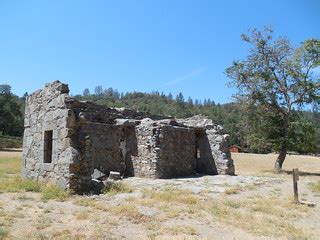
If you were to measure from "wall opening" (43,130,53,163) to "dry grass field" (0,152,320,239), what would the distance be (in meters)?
1.28

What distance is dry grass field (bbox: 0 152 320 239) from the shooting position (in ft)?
23.5

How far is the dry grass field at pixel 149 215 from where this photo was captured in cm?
716

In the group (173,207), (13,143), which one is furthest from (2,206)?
(13,143)

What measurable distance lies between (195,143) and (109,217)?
13.3m

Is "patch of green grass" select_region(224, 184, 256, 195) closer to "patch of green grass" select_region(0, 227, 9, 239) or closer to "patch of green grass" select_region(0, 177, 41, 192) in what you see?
"patch of green grass" select_region(0, 177, 41, 192)

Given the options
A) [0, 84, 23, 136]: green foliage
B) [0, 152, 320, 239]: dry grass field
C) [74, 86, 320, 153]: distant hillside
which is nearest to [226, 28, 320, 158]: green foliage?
[74, 86, 320, 153]: distant hillside

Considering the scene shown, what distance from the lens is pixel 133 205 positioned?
9508mm

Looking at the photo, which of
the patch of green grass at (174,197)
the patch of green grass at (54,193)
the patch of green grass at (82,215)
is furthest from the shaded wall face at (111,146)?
the patch of green grass at (82,215)

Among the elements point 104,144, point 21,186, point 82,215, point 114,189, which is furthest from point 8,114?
point 82,215

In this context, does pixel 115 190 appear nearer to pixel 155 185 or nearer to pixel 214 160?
pixel 155 185

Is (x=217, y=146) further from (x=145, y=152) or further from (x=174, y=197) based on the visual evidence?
(x=174, y=197)

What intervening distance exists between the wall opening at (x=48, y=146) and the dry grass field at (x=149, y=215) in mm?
1279

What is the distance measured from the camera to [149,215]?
862 centimetres

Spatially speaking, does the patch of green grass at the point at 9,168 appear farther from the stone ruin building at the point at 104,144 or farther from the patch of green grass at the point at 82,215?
the patch of green grass at the point at 82,215
